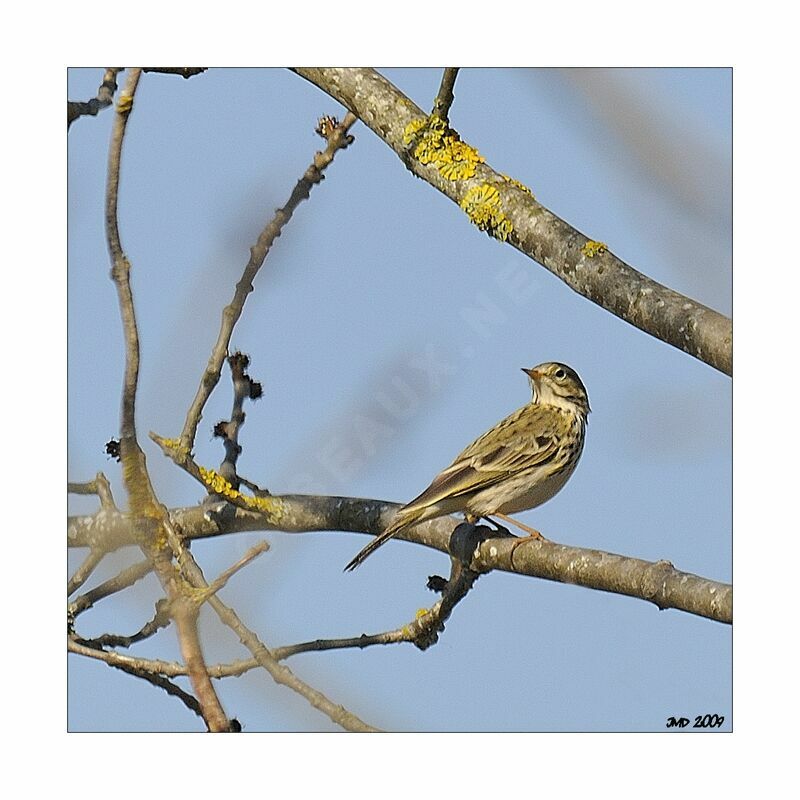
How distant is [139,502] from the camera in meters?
2.85

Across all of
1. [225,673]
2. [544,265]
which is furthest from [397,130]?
[225,673]

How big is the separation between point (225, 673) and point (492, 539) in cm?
151

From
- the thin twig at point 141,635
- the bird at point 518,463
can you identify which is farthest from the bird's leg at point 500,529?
the thin twig at point 141,635

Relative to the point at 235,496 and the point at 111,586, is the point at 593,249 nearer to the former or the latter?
the point at 235,496


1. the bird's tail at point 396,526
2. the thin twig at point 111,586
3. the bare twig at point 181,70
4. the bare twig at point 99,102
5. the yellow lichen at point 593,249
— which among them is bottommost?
the thin twig at point 111,586

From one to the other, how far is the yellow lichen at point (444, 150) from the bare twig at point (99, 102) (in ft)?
3.43

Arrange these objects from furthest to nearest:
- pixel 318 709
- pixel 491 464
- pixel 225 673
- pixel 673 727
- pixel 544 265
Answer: pixel 491 464
pixel 673 727
pixel 544 265
pixel 225 673
pixel 318 709

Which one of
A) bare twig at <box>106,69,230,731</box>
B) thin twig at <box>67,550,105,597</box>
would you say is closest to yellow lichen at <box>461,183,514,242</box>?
bare twig at <box>106,69,230,731</box>

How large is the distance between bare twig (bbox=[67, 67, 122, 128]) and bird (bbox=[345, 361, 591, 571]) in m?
1.76

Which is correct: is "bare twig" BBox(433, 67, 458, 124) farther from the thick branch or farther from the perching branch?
the thick branch

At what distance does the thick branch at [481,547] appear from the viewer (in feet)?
10.9

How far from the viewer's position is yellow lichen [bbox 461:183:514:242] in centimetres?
371

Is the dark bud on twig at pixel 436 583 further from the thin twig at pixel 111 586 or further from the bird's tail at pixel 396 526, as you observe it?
the thin twig at pixel 111 586
